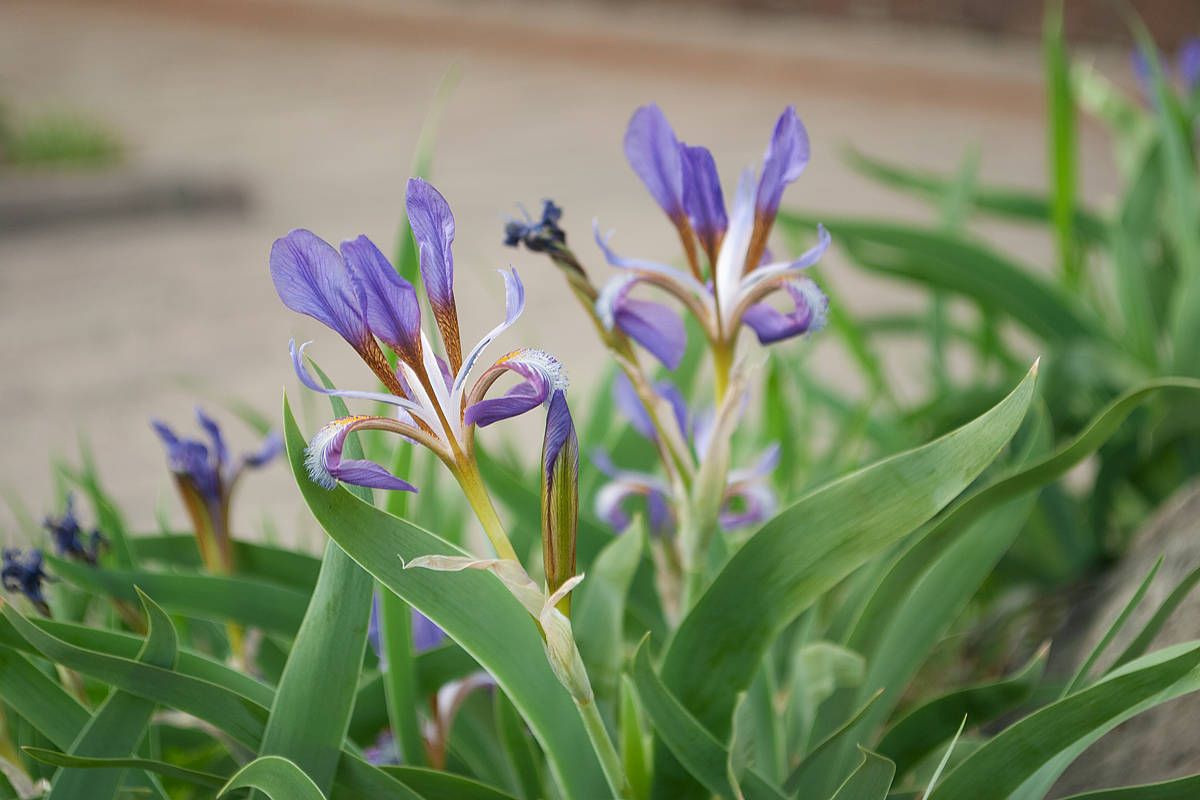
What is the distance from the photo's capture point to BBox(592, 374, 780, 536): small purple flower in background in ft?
1.99

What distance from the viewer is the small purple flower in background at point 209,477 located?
56 centimetres

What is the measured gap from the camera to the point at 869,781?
41cm

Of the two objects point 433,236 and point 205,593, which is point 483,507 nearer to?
point 433,236

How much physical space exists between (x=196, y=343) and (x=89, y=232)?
4.56 feet

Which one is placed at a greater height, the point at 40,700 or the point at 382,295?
the point at 382,295

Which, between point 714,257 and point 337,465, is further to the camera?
point 714,257

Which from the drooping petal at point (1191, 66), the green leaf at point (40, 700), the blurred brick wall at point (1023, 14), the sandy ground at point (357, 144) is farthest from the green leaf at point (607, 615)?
the blurred brick wall at point (1023, 14)

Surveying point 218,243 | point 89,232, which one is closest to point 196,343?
point 218,243

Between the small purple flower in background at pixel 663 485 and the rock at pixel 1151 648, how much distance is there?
0.23 meters

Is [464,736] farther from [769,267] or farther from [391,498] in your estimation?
[769,267]

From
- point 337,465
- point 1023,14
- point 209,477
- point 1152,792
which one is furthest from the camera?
point 1023,14

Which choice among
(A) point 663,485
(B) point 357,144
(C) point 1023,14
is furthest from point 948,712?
(C) point 1023,14

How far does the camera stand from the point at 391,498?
0.46 meters

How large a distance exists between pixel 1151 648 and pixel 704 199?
0.43 meters
